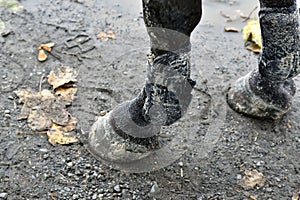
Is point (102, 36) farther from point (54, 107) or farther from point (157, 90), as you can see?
point (157, 90)

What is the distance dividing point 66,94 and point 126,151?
0.52 metres

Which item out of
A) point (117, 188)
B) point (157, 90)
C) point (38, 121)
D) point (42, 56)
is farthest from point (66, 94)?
point (157, 90)

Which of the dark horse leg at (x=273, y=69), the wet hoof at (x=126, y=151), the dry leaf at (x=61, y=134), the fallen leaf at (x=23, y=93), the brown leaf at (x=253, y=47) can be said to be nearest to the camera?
the dark horse leg at (x=273, y=69)

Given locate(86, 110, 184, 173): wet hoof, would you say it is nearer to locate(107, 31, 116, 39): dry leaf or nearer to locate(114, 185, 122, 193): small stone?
locate(114, 185, 122, 193): small stone

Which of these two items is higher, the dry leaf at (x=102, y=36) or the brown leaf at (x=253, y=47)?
the brown leaf at (x=253, y=47)

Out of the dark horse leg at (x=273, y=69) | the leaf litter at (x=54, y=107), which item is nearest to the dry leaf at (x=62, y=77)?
the leaf litter at (x=54, y=107)

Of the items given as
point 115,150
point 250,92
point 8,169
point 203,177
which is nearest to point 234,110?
point 250,92

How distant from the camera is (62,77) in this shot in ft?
7.28

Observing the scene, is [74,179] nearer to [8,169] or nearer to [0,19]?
[8,169]

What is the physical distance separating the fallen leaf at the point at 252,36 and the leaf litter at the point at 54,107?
0.90m

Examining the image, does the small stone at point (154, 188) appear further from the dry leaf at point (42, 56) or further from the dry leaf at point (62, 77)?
the dry leaf at point (42, 56)

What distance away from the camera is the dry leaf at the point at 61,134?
1915 mm

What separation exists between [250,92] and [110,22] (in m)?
0.94

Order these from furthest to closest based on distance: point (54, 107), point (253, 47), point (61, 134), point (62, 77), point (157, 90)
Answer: point (253, 47)
point (62, 77)
point (54, 107)
point (61, 134)
point (157, 90)
